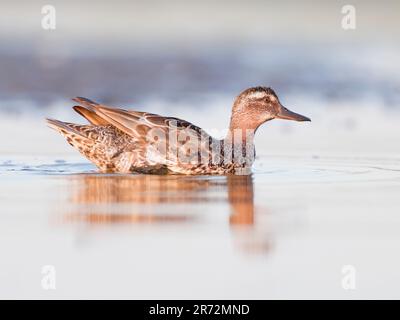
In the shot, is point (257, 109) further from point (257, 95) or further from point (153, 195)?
point (153, 195)

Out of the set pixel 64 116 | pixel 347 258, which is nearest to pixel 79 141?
pixel 64 116

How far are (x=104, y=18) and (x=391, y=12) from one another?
3.54 m

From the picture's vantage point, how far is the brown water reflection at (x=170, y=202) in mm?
6715

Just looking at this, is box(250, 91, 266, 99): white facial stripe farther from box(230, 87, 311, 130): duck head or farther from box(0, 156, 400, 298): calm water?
box(0, 156, 400, 298): calm water

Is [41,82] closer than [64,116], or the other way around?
[64,116]

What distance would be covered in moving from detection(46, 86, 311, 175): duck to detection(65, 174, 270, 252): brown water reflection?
1.06 feet

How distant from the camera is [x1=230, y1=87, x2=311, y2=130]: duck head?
10523 mm

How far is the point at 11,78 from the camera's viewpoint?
43.2ft

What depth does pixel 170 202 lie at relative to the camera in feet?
24.8

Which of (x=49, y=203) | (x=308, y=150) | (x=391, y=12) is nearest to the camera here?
(x=49, y=203)

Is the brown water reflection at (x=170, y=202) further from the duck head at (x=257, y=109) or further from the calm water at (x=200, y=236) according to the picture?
the duck head at (x=257, y=109)

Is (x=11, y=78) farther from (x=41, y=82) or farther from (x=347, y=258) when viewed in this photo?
(x=347, y=258)

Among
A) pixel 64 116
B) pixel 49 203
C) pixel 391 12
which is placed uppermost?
pixel 391 12
